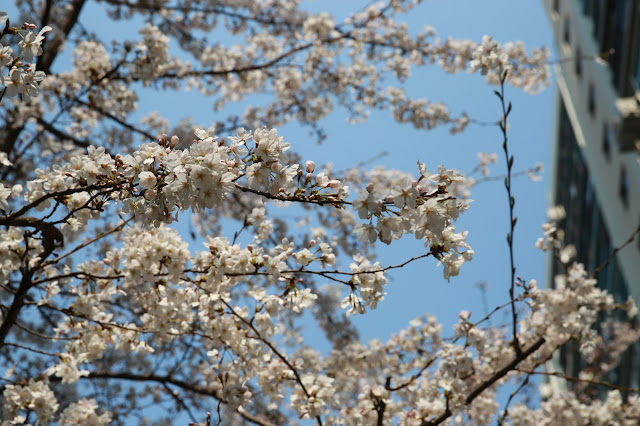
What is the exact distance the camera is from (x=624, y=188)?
20.7 m

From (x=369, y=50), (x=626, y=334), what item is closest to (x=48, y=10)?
(x=369, y=50)

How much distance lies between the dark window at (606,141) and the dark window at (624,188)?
5.91 ft

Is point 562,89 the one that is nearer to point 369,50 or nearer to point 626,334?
point 626,334

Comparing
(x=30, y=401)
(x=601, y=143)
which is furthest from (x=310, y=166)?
(x=601, y=143)

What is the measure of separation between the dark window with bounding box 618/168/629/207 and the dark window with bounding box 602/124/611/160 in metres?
1.80

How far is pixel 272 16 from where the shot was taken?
9.24 meters

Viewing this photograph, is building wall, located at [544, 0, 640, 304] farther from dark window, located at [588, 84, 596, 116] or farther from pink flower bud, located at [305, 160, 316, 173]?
pink flower bud, located at [305, 160, 316, 173]

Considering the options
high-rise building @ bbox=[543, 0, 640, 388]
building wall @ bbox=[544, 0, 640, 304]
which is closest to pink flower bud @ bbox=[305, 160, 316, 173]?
high-rise building @ bbox=[543, 0, 640, 388]

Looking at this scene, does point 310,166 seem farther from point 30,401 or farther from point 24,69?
point 30,401

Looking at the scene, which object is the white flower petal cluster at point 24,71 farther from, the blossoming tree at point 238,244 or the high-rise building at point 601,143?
the high-rise building at point 601,143

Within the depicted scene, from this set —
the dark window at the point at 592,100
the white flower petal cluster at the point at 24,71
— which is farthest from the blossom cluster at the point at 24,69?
the dark window at the point at 592,100

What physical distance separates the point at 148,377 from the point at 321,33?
5.85 m

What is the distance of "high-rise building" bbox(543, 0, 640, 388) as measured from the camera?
18.2 meters

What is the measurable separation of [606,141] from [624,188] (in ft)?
9.87
